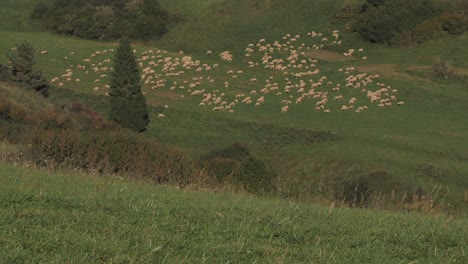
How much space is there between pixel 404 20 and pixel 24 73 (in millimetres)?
41455

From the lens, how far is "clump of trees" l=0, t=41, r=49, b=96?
51.9m

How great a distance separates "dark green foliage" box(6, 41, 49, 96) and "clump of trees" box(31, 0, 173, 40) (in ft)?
77.4

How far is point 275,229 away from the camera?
27.5 ft

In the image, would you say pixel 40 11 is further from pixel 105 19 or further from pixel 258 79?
pixel 258 79

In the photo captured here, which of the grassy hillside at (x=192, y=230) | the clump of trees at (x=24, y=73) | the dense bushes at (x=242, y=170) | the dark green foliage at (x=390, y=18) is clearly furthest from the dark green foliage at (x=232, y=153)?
the dark green foliage at (x=390, y=18)

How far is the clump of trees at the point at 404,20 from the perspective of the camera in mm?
74188

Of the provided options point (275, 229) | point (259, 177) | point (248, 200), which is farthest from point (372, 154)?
point (275, 229)

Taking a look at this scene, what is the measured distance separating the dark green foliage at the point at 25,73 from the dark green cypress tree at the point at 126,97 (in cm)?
625

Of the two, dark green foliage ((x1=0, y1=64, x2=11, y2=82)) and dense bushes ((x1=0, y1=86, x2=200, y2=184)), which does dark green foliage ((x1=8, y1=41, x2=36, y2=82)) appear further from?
dense bushes ((x1=0, y1=86, x2=200, y2=184))

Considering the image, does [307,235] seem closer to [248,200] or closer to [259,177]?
[248,200]

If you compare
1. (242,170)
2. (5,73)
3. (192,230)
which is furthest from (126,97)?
(192,230)

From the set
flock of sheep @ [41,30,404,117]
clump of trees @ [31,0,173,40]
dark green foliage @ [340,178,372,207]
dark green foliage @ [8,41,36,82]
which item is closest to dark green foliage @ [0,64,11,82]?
dark green foliage @ [8,41,36,82]

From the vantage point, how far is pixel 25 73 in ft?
174

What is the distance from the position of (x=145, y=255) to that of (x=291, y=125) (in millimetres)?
43609
